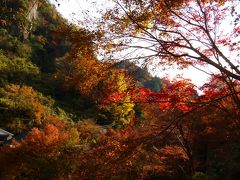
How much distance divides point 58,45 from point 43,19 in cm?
502

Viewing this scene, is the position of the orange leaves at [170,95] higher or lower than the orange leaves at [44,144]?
higher

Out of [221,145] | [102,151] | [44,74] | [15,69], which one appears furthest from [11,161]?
[44,74]

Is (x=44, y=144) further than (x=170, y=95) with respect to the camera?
Yes

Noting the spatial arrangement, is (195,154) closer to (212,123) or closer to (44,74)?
(212,123)

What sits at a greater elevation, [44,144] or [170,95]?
[170,95]

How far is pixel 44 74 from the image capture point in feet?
116

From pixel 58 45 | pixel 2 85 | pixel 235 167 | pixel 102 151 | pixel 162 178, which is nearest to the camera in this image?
pixel 102 151

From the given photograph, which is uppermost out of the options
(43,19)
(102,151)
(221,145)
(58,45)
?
(43,19)

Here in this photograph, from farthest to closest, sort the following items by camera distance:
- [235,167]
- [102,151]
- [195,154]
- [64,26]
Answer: [195,154]
[235,167]
[102,151]
[64,26]

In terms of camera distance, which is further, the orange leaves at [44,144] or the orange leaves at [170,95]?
the orange leaves at [44,144]

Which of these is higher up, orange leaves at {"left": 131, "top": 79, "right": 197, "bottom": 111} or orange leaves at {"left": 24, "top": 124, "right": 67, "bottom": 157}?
orange leaves at {"left": 131, "top": 79, "right": 197, "bottom": 111}

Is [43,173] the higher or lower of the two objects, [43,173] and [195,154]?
the lower

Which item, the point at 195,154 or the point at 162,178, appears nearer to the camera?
the point at 195,154

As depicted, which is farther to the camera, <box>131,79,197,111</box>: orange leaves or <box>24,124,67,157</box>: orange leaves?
<box>24,124,67,157</box>: orange leaves
